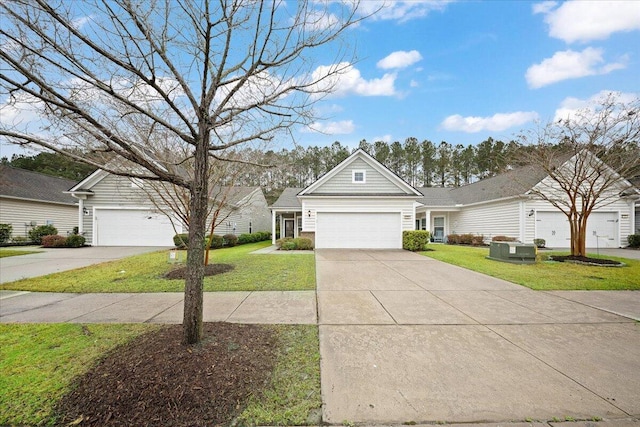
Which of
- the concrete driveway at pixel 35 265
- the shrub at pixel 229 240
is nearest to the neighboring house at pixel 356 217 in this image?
the shrub at pixel 229 240

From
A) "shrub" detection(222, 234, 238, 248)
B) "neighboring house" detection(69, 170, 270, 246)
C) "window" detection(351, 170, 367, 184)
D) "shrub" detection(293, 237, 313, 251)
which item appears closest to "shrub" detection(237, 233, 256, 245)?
"shrub" detection(222, 234, 238, 248)

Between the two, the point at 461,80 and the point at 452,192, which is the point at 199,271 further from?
the point at 452,192

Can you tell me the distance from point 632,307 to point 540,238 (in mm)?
13065

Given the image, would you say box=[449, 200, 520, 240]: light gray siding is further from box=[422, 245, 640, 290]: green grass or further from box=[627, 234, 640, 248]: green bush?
box=[627, 234, 640, 248]: green bush

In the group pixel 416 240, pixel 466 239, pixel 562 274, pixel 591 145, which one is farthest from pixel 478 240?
pixel 562 274

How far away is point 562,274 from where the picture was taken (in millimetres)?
8492

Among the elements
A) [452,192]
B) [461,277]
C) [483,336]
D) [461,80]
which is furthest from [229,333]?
[452,192]

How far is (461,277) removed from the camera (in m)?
7.99

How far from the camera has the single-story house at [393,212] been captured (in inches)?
598

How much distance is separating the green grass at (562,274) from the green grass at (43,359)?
8.83 m

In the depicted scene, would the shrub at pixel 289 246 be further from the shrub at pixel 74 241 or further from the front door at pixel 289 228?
the shrub at pixel 74 241

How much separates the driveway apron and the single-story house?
9.05 metres

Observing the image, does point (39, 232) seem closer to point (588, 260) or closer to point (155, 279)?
point (155, 279)

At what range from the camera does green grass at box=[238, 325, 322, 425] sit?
2.27 m
